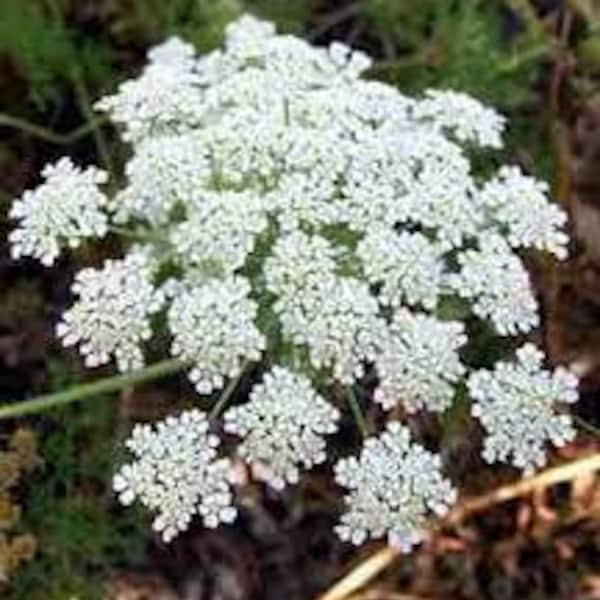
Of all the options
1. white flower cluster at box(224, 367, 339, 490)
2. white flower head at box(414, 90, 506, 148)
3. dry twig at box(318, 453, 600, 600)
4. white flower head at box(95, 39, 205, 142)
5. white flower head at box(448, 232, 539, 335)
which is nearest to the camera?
white flower cluster at box(224, 367, 339, 490)

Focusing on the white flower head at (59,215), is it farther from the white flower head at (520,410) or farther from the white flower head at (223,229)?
the white flower head at (520,410)

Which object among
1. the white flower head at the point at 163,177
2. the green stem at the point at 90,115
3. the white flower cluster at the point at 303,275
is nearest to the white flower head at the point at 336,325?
the white flower cluster at the point at 303,275

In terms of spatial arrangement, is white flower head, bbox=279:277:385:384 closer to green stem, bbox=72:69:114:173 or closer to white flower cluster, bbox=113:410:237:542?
white flower cluster, bbox=113:410:237:542

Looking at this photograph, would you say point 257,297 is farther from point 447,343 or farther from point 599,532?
point 599,532

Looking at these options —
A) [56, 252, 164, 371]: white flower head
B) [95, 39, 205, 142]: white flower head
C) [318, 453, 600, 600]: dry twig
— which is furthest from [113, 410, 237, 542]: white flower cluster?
[318, 453, 600, 600]: dry twig

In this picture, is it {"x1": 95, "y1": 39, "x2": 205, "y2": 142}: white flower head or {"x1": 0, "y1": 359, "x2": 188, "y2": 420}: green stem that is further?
{"x1": 95, "y1": 39, "x2": 205, "y2": 142}: white flower head

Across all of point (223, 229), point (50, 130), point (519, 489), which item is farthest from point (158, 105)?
point (519, 489)

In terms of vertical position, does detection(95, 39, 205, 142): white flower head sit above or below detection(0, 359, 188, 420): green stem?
above

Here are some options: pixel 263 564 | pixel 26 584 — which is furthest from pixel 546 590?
pixel 26 584
